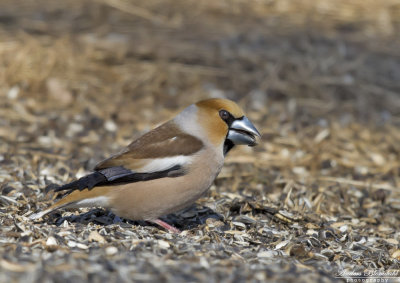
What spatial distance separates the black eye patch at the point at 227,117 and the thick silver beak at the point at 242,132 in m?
0.03

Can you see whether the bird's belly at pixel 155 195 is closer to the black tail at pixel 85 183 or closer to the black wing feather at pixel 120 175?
the black wing feather at pixel 120 175

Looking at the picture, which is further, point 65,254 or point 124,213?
point 124,213

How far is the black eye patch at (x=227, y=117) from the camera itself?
190 inches

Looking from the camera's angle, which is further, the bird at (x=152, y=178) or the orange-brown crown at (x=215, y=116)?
the orange-brown crown at (x=215, y=116)

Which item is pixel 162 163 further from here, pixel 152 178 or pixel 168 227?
pixel 168 227

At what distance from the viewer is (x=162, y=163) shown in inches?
176

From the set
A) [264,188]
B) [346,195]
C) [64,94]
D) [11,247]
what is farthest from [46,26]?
[11,247]

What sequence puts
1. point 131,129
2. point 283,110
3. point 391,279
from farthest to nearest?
point 283,110 < point 131,129 < point 391,279

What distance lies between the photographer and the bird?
14.3ft

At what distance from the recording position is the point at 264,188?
6.09m

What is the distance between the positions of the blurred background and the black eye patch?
2.55 ft

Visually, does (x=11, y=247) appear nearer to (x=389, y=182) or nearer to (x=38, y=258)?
(x=38, y=258)

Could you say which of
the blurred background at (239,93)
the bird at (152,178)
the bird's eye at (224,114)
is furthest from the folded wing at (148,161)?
the blurred background at (239,93)

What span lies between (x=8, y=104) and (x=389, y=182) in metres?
4.62
